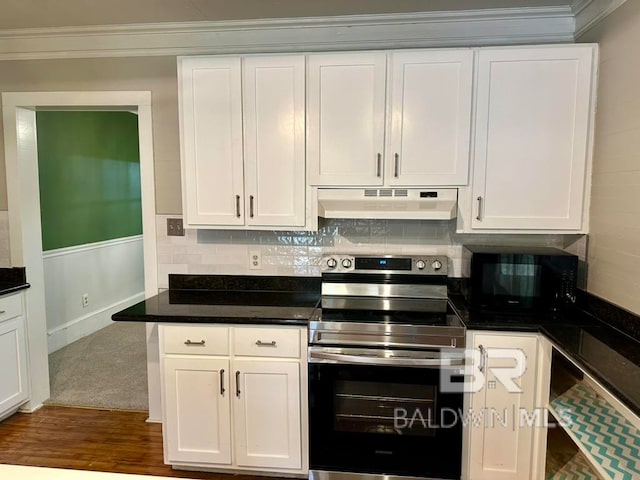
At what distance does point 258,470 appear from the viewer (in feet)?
7.56

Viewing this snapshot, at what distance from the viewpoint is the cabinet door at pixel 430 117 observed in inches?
87.6

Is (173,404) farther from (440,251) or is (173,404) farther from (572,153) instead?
(572,153)

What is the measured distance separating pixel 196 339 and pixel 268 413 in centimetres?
54

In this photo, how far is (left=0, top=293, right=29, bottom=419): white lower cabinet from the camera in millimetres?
2695

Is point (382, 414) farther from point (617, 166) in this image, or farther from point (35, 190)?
point (35, 190)

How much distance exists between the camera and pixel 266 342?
2.20 metres

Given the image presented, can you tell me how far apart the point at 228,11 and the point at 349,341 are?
192 centimetres

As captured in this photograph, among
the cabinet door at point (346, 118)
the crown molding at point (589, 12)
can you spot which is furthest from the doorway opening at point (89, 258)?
the crown molding at point (589, 12)

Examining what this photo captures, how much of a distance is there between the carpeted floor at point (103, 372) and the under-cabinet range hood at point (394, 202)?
80.5 inches

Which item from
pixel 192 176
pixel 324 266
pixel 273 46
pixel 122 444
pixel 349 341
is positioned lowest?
pixel 122 444

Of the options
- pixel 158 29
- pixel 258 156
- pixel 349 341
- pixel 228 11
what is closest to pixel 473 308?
pixel 349 341

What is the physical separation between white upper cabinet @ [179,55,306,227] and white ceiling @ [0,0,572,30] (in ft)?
0.89

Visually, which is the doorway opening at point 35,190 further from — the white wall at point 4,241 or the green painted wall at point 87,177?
the green painted wall at point 87,177

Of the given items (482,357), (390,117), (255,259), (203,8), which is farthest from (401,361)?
(203,8)
